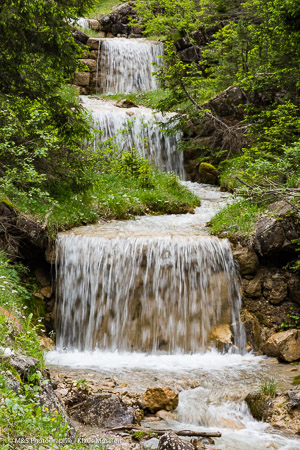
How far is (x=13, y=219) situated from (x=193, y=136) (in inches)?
390

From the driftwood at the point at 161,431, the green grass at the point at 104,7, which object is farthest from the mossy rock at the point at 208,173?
the green grass at the point at 104,7

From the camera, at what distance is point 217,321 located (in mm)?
8055

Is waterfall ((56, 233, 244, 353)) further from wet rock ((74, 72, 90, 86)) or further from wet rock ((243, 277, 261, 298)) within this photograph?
wet rock ((74, 72, 90, 86))

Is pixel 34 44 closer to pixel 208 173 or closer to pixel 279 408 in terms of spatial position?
pixel 279 408

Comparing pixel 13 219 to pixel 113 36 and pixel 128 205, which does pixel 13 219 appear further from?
pixel 113 36

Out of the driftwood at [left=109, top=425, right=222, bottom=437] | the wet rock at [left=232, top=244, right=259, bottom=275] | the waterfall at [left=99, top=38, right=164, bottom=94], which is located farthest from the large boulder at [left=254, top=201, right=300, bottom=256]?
the waterfall at [left=99, top=38, right=164, bottom=94]

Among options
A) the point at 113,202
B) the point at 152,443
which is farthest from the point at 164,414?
the point at 113,202

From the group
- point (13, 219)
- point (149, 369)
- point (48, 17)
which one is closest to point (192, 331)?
point (149, 369)

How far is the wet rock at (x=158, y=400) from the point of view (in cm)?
509

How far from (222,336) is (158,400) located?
2971mm

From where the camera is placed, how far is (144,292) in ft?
26.8

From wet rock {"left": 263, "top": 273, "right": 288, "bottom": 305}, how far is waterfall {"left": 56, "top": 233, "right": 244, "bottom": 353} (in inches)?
26.6

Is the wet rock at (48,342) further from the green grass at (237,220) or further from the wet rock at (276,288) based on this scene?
the wet rock at (276,288)

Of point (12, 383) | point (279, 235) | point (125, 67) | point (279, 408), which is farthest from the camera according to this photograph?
point (125, 67)
